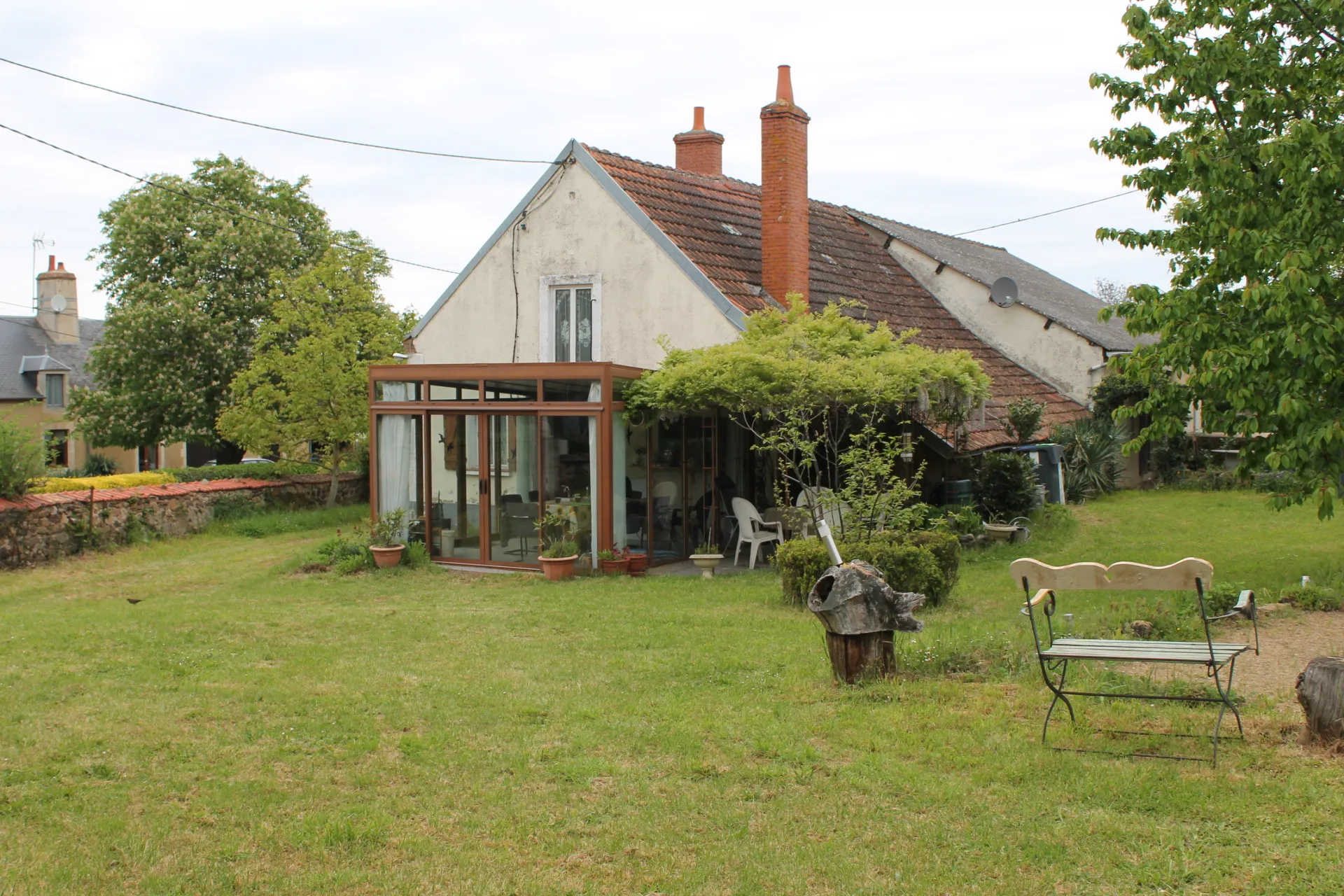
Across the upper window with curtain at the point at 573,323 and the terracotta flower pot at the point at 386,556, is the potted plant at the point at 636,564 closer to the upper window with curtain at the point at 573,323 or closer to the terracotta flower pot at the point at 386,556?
the terracotta flower pot at the point at 386,556

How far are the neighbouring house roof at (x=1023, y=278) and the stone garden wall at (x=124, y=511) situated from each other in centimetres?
1482

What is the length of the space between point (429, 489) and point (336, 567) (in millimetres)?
1765

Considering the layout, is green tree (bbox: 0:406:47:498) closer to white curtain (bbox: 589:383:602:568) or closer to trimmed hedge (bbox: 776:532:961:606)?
white curtain (bbox: 589:383:602:568)

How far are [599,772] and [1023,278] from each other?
86.1 feet

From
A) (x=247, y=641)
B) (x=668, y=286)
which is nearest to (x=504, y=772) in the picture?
(x=247, y=641)

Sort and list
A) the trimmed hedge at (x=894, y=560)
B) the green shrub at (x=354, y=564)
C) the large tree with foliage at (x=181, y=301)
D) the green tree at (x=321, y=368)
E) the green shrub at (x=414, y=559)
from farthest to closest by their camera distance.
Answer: the large tree with foliage at (x=181, y=301)
the green tree at (x=321, y=368)
the green shrub at (x=414, y=559)
the green shrub at (x=354, y=564)
the trimmed hedge at (x=894, y=560)

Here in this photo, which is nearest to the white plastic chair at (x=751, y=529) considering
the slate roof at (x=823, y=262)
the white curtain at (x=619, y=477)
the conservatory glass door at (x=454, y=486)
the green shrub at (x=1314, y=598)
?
the white curtain at (x=619, y=477)

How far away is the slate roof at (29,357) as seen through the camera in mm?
42438

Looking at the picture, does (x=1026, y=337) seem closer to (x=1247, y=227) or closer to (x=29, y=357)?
(x=1247, y=227)

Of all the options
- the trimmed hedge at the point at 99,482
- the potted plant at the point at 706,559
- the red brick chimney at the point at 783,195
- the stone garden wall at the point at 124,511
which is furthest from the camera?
the red brick chimney at the point at 783,195

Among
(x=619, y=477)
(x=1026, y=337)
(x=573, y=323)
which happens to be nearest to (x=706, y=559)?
(x=619, y=477)

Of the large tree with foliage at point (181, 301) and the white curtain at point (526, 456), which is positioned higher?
the large tree with foliage at point (181, 301)

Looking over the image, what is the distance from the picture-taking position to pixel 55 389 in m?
43.3

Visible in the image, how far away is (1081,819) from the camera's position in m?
5.34
